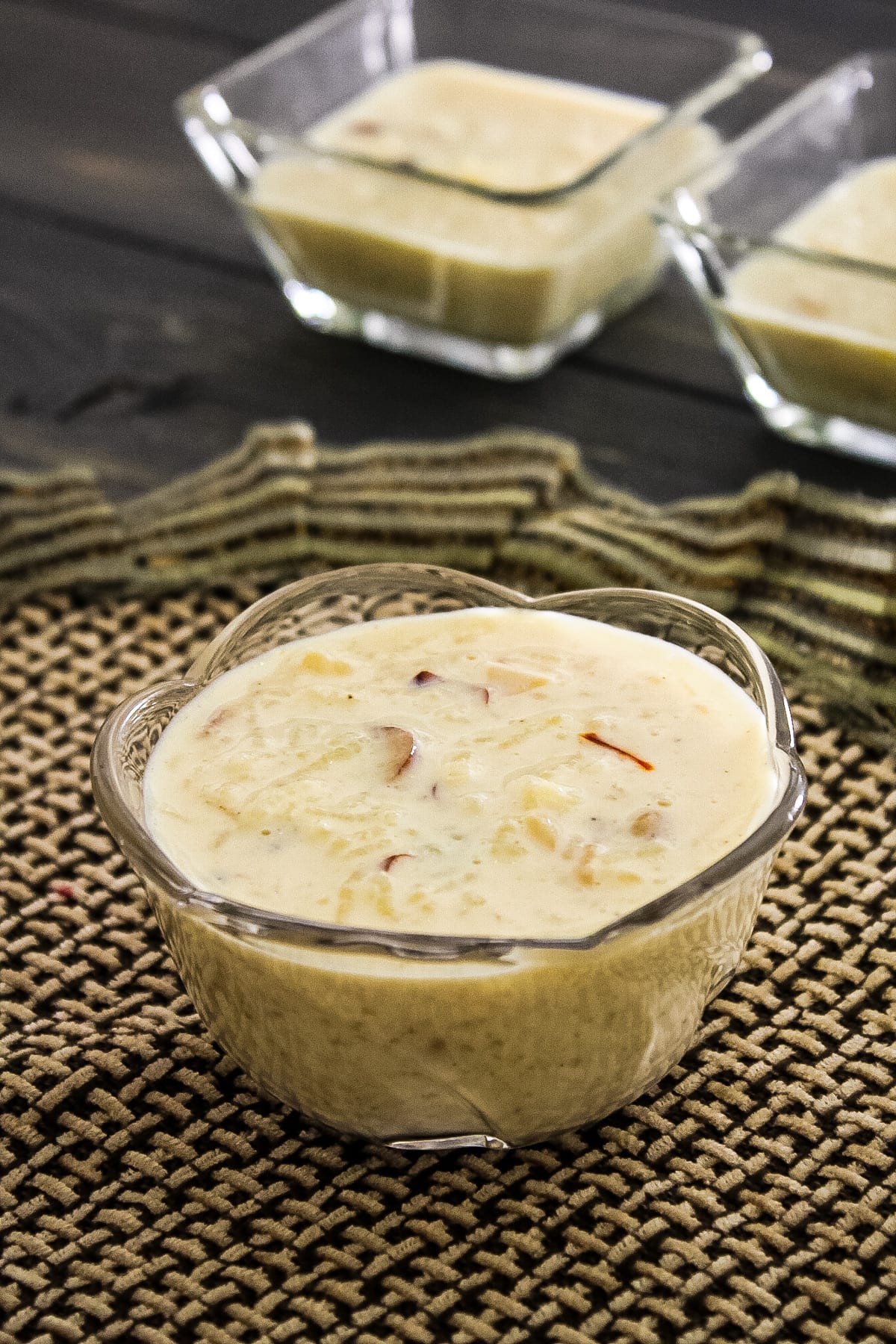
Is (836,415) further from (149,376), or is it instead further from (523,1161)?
(523,1161)

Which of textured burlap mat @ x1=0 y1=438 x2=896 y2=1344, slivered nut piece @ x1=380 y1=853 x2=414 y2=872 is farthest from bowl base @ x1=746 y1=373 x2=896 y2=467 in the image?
slivered nut piece @ x1=380 y1=853 x2=414 y2=872

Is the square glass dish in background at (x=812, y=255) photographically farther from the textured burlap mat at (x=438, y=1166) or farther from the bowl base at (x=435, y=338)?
the textured burlap mat at (x=438, y=1166)

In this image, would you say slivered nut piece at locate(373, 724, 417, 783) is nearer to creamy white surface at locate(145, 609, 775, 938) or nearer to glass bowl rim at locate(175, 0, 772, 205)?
creamy white surface at locate(145, 609, 775, 938)

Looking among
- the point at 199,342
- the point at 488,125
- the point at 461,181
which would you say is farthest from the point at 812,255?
the point at 199,342

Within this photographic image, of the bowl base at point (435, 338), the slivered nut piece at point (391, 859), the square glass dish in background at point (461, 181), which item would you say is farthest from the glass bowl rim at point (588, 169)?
the slivered nut piece at point (391, 859)

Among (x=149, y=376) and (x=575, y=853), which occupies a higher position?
(x=575, y=853)

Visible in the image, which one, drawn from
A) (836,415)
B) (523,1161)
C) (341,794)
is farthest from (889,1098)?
(836,415)

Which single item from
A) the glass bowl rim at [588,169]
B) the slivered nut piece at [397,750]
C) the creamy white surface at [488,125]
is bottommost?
the creamy white surface at [488,125]
